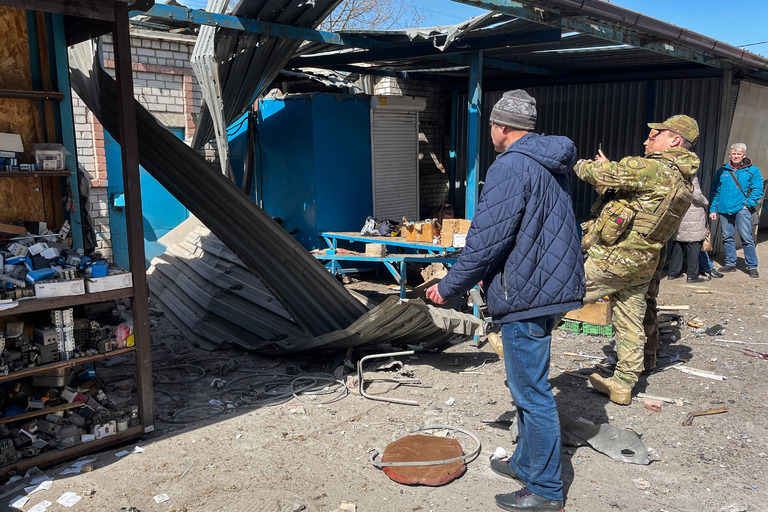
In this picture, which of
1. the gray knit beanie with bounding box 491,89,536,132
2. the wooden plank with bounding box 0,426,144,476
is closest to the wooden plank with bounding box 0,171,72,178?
the wooden plank with bounding box 0,426,144,476

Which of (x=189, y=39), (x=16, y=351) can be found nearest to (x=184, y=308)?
(x=16, y=351)

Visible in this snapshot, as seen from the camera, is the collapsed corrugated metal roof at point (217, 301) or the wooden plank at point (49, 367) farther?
the collapsed corrugated metal roof at point (217, 301)

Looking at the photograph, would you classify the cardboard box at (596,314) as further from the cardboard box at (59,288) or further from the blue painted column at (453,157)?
the blue painted column at (453,157)

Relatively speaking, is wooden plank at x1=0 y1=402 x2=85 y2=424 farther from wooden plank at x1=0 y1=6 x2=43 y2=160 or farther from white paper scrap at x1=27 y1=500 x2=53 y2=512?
wooden plank at x1=0 y1=6 x2=43 y2=160

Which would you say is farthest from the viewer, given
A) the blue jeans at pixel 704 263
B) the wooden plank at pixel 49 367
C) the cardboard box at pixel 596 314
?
the blue jeans at pixel 704 263

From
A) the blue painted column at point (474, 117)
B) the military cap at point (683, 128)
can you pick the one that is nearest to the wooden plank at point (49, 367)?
the military cap at point (683, 128)

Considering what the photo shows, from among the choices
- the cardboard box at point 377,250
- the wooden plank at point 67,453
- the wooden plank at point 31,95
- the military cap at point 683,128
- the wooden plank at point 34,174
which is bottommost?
the wooden plank at point 67,453

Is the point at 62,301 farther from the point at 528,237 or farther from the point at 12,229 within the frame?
the point at 528,237

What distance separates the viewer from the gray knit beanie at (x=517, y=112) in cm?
315

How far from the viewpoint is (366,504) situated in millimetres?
3273

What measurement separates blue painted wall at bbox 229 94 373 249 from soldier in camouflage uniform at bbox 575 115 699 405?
4642mm

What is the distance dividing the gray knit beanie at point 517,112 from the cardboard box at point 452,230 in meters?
3.33

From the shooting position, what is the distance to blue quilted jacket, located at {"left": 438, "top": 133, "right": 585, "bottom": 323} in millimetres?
3014

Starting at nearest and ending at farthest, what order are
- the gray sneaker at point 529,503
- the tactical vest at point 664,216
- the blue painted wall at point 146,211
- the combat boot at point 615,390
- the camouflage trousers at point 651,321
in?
the gray sneaker at point 529,503 < the tactical vest at point 664,216 < the combat boot at point 615,390 < the camouflage trousers at point 651,321 < the blue painted wall at point 146,211
